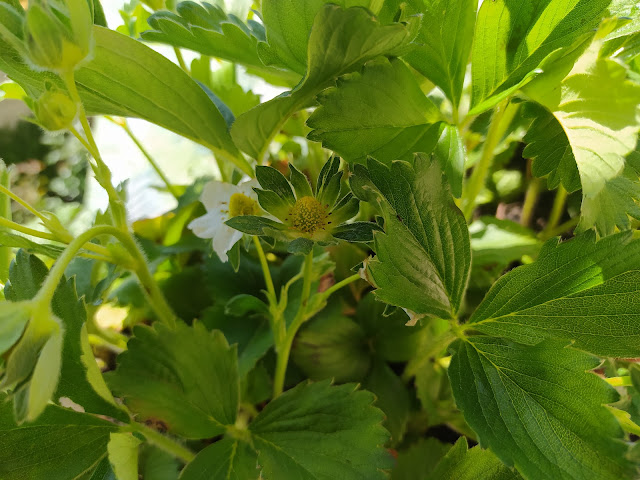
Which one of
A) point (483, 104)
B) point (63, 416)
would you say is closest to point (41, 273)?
point (63, 416)

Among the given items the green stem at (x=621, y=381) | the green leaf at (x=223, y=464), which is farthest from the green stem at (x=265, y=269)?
the green stem at (x=621, y=381)

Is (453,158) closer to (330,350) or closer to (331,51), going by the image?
(331,51)

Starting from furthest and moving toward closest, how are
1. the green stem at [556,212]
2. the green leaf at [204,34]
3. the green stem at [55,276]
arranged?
the green stem at [556,212]
the green leaf at [204,34]
the green stem at [55,276]

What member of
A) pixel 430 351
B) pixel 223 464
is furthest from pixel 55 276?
pixel 430 351

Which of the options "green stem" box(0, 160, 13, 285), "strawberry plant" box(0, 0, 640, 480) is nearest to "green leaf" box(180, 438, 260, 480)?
"strawberry plant" box(0, 0, 640, 480)

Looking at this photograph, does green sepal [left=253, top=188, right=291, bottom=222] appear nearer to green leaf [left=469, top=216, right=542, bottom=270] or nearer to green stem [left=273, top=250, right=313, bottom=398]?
Result: green stem [left=273, top=250, right=313, bottom=398]

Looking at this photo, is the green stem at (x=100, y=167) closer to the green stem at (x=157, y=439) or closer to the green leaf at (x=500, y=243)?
the green stem at (x=157, y=439)
